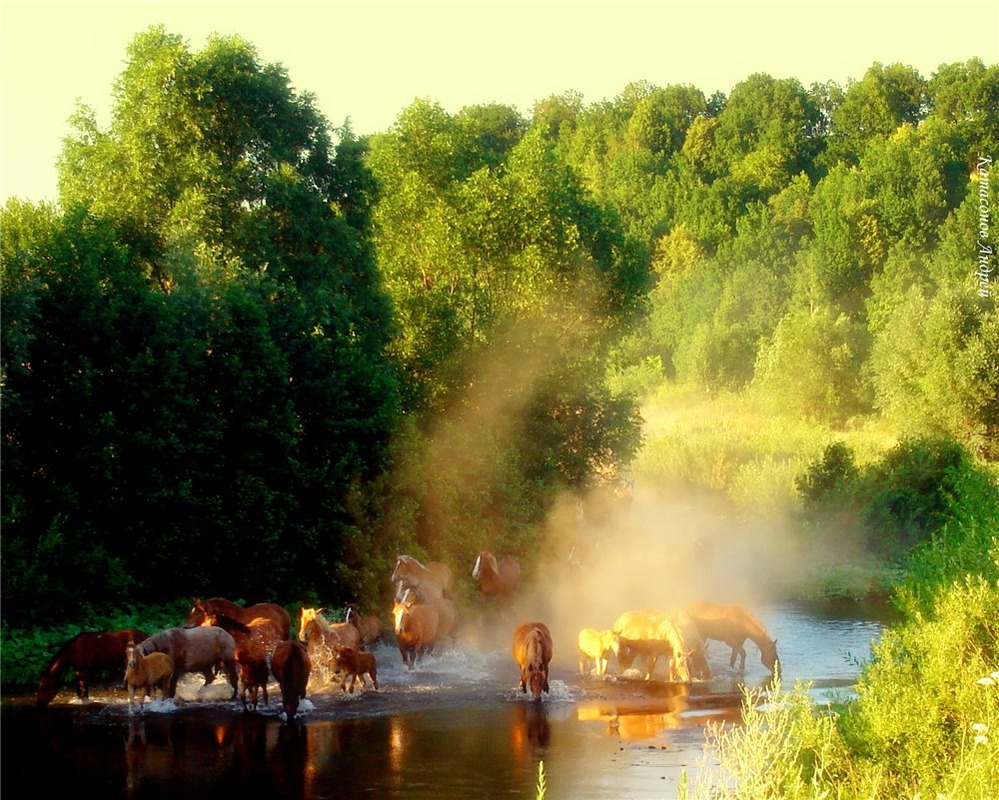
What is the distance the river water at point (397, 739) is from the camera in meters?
15.7

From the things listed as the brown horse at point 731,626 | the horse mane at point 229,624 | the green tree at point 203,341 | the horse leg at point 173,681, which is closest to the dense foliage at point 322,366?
the green tree at point 203,341

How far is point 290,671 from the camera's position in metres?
19.3

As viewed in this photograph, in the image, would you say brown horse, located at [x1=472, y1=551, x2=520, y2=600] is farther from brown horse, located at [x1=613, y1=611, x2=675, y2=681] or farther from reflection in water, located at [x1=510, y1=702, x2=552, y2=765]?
reflection in water, located at [x1=510, y1=702, x2=552, y2=765]

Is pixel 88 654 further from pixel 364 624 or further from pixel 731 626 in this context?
pixel 731 626

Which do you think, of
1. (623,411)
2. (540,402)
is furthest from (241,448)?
(623,411)

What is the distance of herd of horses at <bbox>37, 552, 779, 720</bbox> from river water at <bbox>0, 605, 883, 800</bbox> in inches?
14.0

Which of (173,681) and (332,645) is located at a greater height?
(332,645)

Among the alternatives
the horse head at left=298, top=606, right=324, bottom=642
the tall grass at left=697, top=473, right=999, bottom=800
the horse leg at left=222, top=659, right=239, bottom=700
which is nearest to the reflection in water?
the tall grass at left=697, top=473, right=999, bottom=800

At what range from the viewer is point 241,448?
1034 inches

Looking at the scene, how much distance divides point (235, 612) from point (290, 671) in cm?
358

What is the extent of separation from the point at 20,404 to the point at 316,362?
738cm

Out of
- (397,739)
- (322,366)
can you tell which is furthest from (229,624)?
(322,366)

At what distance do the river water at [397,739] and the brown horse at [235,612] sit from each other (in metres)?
1.02

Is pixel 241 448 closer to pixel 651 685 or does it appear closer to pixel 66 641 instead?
pixel 66 641
